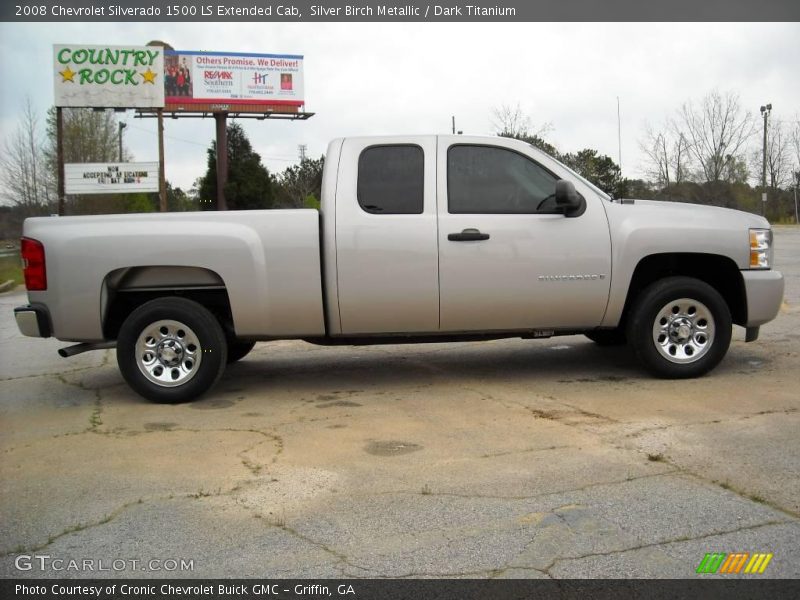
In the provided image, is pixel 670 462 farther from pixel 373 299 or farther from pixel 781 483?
pixel 373 299

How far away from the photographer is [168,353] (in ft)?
20.1

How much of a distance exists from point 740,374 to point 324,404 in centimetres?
364

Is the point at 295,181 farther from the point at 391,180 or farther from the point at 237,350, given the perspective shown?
the point at 391,180

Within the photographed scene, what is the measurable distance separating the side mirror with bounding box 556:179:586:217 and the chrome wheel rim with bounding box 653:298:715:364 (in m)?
1.14

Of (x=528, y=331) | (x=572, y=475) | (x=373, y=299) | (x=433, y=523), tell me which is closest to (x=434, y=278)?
(x=373, y=299)

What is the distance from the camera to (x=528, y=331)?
254 inches

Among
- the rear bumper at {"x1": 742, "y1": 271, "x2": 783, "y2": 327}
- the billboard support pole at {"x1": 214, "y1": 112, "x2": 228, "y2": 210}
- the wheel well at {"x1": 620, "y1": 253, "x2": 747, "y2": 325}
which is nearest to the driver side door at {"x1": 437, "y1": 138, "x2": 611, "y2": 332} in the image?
the wheel well at {"x1": 620, "y1": 253, "x2": 747, "y2": 325}

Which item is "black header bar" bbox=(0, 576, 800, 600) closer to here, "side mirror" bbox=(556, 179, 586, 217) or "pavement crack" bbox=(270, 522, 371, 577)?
"pavement crack" bbox=(270, 522, 371, 577)

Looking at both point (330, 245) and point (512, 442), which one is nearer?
point (512, 442)

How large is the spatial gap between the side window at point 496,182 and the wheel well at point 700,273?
42.4 inches

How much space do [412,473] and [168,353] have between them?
2700mm

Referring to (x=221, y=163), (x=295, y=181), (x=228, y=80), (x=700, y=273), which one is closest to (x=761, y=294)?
(x=700, y=273)

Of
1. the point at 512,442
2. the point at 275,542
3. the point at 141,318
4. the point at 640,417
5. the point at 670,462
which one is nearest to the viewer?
the point at 275,542

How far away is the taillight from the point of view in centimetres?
600
